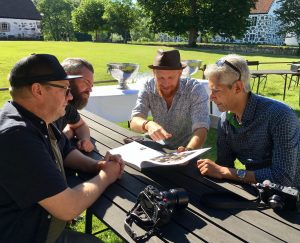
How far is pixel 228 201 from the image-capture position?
5.87 feet

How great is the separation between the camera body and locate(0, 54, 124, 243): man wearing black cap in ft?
1.01

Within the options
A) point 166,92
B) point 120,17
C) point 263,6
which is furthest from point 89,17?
point 166,92

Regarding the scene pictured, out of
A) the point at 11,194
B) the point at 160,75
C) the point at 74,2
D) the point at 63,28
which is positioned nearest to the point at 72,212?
the point at 11,194

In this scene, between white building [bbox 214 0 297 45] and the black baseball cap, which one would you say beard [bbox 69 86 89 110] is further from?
white building [bbox 214 0 297 45]

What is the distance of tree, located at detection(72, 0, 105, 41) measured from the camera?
51344mm

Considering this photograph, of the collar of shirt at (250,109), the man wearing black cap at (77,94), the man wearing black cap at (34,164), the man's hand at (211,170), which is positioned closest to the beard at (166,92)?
the man wearing black cap at (77,94)

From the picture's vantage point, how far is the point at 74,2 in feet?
252

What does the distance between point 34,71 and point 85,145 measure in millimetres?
1116

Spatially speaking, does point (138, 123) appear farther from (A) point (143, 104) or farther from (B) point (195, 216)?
(B) point (195, 216)

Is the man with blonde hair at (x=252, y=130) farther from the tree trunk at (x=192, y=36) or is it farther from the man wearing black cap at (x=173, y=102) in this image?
the tree trunk at (x=192, y=36)

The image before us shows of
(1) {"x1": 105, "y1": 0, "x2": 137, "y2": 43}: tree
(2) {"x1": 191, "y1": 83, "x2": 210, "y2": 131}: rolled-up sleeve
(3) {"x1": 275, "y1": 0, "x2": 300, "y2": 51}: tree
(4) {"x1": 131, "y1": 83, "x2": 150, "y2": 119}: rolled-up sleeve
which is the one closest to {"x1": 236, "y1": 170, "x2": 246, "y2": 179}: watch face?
(2) {"x1": 191, "y1": 83, "x2": 210, "y2": 131}: rolled-up sleeve

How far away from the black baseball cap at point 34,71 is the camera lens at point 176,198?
768 millimetres

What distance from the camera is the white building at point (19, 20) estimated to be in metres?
53.9

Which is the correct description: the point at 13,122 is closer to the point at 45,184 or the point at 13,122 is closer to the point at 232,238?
the point at 45,184
